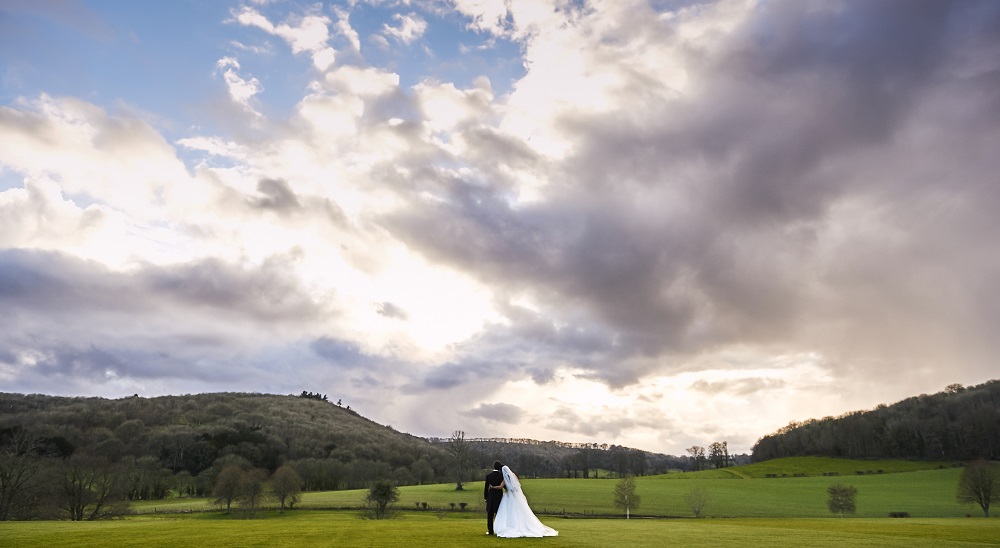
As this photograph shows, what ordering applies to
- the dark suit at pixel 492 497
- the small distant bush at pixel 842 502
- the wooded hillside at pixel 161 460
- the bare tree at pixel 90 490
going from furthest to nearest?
the small distant bush at pixel 842 502
the wooded hillside at pixel 161 460
the bare tree at pixel 90 490
the dark suit at pixel 492 497

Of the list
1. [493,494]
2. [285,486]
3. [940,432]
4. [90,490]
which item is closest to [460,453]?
[285,486]

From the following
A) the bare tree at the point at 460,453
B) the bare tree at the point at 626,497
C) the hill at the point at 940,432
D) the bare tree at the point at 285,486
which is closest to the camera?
the bare tree at the point at 626,497

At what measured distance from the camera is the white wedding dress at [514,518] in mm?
25203

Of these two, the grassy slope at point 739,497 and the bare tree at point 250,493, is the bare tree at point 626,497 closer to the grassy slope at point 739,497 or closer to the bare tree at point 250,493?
the grassy slope at point 739,497

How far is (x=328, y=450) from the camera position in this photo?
194125 mm

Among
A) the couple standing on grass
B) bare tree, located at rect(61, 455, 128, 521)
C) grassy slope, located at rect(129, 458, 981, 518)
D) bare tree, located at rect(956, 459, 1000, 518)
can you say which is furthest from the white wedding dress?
bare tree, located at rect(956, 459, 1000, 518)

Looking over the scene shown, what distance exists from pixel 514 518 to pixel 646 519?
59.3m

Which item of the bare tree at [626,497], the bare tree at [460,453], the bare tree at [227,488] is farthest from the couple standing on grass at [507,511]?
the bare tree at [460,453]

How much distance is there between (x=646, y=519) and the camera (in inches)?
3027

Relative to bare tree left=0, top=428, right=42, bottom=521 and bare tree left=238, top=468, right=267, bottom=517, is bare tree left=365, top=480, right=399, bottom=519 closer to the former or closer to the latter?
bare tree left=238, top=468, right=267, bottom=517

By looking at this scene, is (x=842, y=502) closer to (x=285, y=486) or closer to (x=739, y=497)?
(x=739, y=497)

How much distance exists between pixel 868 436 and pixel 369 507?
183551mm

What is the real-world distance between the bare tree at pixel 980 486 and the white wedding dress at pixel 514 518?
91508mm

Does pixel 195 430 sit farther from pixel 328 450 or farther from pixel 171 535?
pixel 171 535
